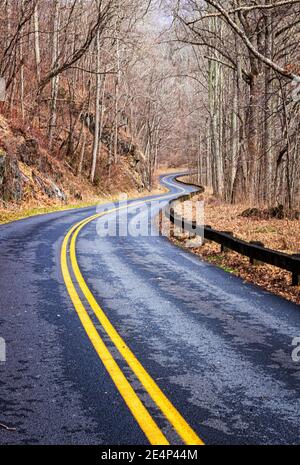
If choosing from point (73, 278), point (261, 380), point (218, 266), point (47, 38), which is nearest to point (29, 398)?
point (261, 380)

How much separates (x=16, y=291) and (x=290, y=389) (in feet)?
16.2

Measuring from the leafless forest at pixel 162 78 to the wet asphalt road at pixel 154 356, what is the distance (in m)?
7.45

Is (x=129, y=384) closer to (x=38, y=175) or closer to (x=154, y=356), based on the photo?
(x=154, y=356)

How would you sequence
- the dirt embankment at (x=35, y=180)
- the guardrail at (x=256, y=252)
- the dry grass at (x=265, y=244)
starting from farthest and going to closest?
1. the dirt embankment at (x=35, y=180)
2. the dry grass at (x=265, y=244)
3. the guardrail at (x=256, y=252)

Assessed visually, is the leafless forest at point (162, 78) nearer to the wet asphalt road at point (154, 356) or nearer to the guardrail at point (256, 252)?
the guardrail at point (256, 252)

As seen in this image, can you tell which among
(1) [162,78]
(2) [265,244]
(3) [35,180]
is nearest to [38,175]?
(3) [35,180]

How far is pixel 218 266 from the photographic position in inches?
423

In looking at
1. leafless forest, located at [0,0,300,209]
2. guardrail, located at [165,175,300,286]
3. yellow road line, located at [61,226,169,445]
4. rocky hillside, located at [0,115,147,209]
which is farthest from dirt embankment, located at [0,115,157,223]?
yellow road line, located at [61,226,169,445]

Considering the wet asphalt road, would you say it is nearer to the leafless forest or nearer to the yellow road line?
the yellow road line

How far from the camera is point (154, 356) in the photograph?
5098mm

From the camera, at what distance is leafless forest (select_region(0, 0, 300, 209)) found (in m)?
19.5

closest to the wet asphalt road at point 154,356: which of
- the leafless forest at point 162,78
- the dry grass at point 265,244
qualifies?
the dry grass at point 265,244

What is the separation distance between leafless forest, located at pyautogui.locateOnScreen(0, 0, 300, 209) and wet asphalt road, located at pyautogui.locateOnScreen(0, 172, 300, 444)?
7.45 metres

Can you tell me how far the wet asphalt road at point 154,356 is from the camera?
3.63 meters
